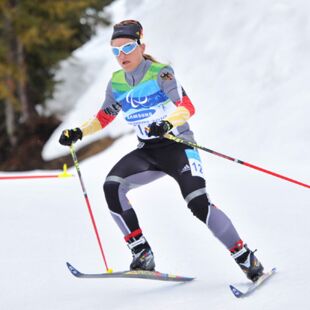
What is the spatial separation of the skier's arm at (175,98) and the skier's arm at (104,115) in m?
0.58

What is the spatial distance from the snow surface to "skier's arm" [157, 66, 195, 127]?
127 centimetres

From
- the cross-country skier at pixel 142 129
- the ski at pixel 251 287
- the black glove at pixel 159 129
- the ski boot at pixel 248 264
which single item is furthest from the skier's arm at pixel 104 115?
the ski at pixel 251 287

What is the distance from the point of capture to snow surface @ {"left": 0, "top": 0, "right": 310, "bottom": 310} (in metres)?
5.01

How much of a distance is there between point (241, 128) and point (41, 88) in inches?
505

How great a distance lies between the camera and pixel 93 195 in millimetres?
9602

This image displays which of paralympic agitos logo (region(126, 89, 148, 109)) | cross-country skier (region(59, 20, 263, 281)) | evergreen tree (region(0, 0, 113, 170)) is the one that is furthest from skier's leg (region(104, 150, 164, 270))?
evergreen tree (region(0, 0, 113, 170))

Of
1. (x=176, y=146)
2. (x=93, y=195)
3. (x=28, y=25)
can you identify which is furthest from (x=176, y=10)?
(x=176, y=146)

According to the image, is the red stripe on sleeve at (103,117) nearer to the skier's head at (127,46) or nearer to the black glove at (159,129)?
the skier's head at (127,46)

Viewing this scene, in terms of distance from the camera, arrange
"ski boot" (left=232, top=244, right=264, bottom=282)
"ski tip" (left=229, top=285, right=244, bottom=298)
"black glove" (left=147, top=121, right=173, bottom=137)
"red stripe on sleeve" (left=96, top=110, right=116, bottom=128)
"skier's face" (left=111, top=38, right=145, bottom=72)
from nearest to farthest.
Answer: "ski tip" (left=229, top=285, right=244, bottom=298) → "black glove" (left=147, top=121, right=173, bottom=137) → "ski boot" (left=232, top=244, right=264, bottom=282) → "skier's face" (left=111, top=38, right=145, bottom=72) → "red stripe on sleeve" (left=96, top=110, right=116, bottom=128)

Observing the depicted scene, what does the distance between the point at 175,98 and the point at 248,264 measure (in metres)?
1.35

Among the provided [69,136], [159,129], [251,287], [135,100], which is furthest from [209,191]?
[251,287]

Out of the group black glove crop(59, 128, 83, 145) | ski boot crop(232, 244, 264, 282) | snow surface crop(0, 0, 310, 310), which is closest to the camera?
ski boot crop(232, 244, 264, 282)

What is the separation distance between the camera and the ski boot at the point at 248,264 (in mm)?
4586

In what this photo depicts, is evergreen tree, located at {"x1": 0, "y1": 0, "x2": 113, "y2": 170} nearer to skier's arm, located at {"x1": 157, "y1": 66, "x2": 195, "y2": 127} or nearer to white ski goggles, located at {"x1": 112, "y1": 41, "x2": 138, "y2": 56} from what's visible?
white ski goggles, located at {"x1": 112, "y1": 41, "x2": 138, "y2": 56}
